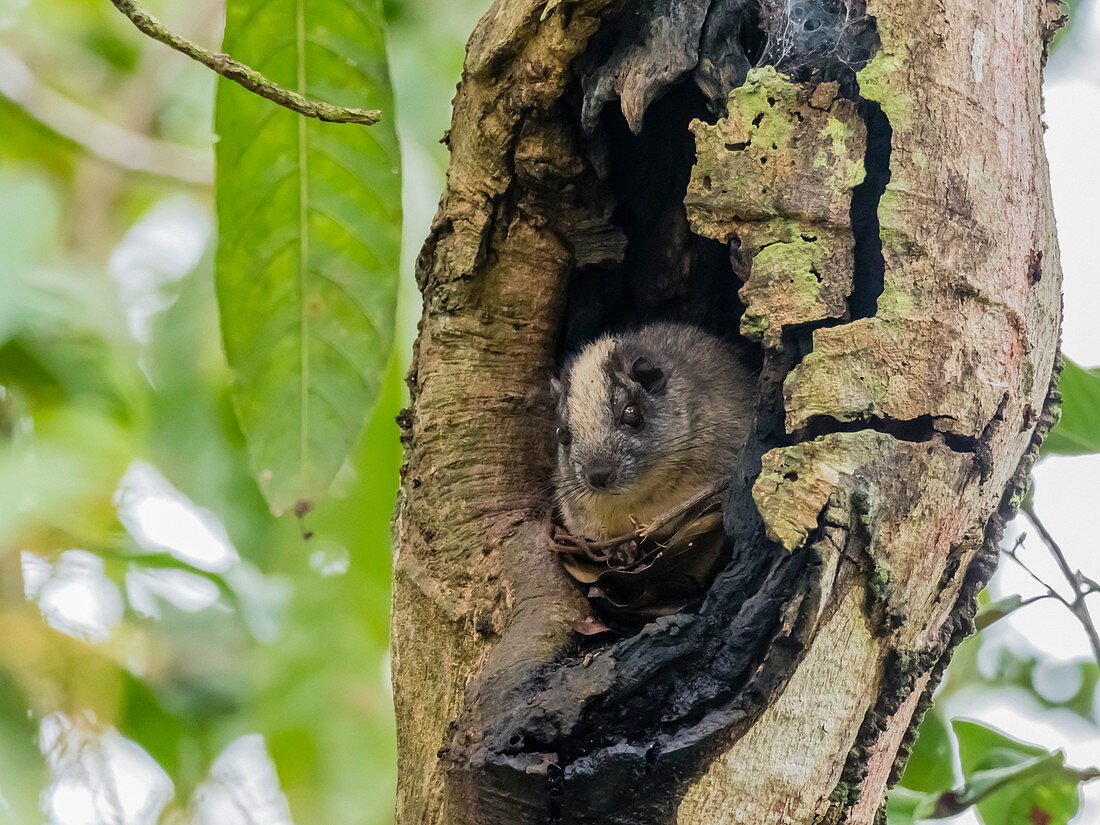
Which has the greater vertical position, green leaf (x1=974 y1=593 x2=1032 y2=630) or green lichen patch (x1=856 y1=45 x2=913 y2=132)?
green lichen patch (x1=856 y1=45 x2=913 y2=132)

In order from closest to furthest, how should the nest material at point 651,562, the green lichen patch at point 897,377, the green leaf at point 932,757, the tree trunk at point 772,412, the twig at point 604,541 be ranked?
1. the tree trunk at point 772,412
2. the green lichen patch at point 897,377
3. the nest material at point 651,562
4. the twig at point 604,541
5. the green leaf at point 932,757

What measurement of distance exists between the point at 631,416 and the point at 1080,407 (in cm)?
128

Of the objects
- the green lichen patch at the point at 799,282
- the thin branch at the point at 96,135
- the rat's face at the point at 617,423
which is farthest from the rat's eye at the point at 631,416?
the thin branch at the point at 96,135

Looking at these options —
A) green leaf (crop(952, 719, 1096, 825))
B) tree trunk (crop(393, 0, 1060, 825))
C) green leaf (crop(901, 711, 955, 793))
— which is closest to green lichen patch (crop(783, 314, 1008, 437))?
tree trunk (crop(393, 0, 1060, 825))

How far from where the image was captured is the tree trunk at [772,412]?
1569 mm

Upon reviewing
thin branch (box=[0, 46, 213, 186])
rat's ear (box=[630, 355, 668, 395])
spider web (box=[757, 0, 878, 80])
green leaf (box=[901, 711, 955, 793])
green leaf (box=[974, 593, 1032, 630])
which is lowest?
green leaf (box=[901, 711, 955, 793])

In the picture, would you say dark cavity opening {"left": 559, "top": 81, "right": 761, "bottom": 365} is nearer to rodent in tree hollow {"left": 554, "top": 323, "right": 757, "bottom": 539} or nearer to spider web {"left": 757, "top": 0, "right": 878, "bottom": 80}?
rodent in tree hollow {"left": 554, "top": 323, "right": 757, "bottom": 539}

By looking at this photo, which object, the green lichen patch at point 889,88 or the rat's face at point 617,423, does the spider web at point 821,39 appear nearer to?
the green lichen patch at point 889,88

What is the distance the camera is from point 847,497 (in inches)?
63.3

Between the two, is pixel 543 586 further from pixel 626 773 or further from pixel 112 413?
pixel 112 413

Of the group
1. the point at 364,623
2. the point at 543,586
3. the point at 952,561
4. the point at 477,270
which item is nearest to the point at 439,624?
the point at 543,586

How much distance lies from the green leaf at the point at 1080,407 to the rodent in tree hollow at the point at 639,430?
3.01ft

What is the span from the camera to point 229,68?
164 centimetres

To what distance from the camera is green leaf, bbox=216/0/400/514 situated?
2.63 m
